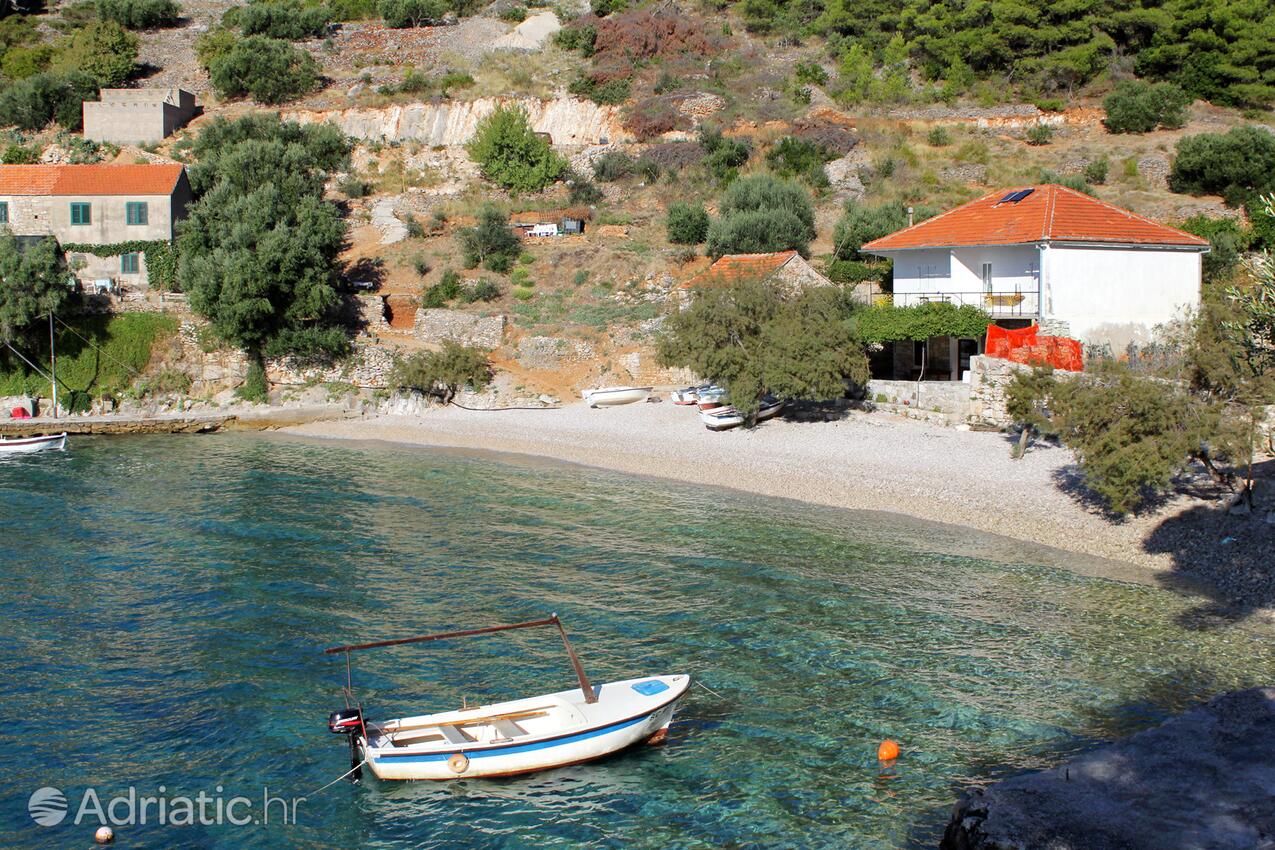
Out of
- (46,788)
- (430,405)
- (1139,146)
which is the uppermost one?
(1139,146)

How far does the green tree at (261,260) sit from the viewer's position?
139 feet

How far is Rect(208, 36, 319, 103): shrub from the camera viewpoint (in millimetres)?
74812

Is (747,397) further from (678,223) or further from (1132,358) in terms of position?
(678,223)

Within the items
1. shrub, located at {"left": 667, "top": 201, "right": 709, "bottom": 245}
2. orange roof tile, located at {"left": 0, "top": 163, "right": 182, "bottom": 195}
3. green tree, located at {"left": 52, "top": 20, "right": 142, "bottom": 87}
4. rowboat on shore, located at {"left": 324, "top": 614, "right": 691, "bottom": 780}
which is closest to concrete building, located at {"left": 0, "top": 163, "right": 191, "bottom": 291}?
orange roof tile, located at {"left": 0, "top": 163, "right": 182, "bottom": 195}

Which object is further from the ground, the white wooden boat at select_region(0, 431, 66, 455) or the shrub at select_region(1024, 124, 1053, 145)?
the shrub at select_region(1024, 124, 1053, 145)

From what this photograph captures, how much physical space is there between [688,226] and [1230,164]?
2797 centimetres

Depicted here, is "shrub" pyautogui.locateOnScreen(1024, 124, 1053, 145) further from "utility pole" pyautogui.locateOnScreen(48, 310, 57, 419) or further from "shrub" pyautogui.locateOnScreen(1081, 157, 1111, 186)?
"utility pole" pyautogui.locateOnScreen(48, 310, 57, 419)

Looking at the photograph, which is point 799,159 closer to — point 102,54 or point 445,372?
point 445,372

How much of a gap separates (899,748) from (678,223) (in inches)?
1726

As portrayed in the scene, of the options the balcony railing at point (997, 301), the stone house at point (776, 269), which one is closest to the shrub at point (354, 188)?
the stone house at point (776, 269)

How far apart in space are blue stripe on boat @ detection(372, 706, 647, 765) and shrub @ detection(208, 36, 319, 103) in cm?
7217

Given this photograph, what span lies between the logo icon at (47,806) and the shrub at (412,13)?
90.3 meters

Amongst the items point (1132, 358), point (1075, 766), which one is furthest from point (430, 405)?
point (1075, 766)

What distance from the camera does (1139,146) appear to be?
2335 inches
